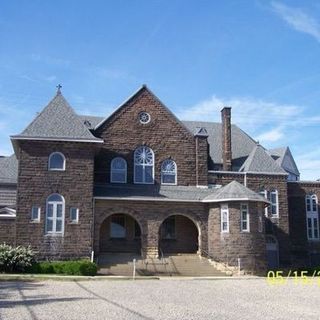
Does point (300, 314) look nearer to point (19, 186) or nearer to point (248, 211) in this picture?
point (248, 211)

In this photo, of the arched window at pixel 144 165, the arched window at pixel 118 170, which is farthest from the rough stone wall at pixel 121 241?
the arched window at pixel 144 165

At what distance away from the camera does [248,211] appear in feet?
109

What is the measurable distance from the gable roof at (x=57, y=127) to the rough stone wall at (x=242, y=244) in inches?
380

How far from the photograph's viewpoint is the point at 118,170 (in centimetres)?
3678

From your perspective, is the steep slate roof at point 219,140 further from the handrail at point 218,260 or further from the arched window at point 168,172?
the handrail at point 218,260

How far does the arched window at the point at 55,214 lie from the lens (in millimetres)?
32531

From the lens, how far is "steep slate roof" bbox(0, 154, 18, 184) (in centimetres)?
4138

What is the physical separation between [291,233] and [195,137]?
431 inches

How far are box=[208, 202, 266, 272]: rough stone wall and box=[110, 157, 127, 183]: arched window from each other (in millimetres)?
7676

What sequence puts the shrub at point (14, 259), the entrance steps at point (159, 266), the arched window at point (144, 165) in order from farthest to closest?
1. the arched window at point (144, 165)
2. the entrance steps at point (159, 266)
3. the shrub at point (14, 259)

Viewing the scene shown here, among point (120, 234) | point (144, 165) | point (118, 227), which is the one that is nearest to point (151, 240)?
point (120, 234)

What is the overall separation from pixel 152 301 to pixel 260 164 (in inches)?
956

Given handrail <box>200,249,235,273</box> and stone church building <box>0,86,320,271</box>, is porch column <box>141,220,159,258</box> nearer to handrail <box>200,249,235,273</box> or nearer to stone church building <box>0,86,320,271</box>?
stone church building <box>0,86,320,271</box>

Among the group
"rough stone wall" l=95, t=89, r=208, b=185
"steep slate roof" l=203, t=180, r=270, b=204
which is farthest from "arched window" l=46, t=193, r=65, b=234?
"steep slate roof" l=203, t=180, r=270, b=204
